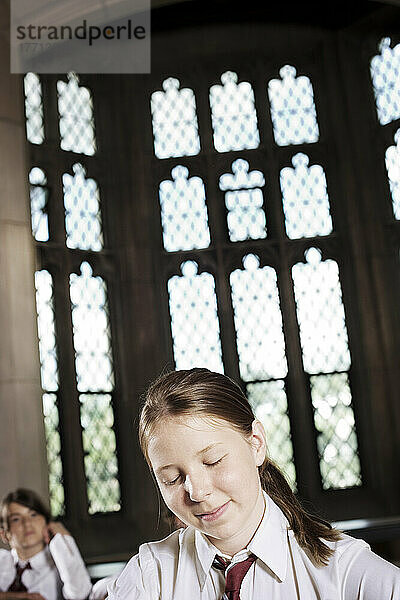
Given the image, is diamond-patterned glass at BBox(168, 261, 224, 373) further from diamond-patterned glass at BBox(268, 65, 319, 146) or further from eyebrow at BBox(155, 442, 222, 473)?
eyebrow at BBox(155, 442, 222, 473)

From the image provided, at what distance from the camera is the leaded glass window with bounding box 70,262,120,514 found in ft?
13.1

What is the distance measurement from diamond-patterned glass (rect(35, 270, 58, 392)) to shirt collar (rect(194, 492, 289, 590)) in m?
3.10

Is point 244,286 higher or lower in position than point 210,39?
lower

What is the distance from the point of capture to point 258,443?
847mm

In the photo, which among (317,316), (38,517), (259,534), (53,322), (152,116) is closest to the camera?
(259,534)

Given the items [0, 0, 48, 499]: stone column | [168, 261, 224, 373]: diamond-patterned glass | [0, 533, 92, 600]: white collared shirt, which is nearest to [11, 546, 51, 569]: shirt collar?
[0, 533, 92, 600]: white collared shirt

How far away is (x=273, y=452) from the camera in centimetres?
409

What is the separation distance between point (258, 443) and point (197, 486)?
101mm

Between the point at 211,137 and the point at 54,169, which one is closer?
Result: the point at 54,169

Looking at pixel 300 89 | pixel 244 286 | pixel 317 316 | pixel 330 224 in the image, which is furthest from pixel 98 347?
pixel 300 89

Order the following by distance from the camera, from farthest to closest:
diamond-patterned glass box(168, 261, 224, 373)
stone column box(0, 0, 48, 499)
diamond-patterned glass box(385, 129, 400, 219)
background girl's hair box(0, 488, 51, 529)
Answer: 1. diamond-patterned glass box(385, 129, 400, 219)
2. diamond-patterned glass box(168, 261, 224, 373)
3. stone column box(0, 0, 48, 499)
4. background girl's hair box(0, 488, 51, 529)

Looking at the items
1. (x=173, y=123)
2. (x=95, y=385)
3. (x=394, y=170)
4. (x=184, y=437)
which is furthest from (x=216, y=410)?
(x=173, y=123)

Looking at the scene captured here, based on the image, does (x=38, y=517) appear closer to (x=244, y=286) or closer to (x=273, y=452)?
(x=273, y=452)

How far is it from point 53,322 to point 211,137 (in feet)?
4.75
